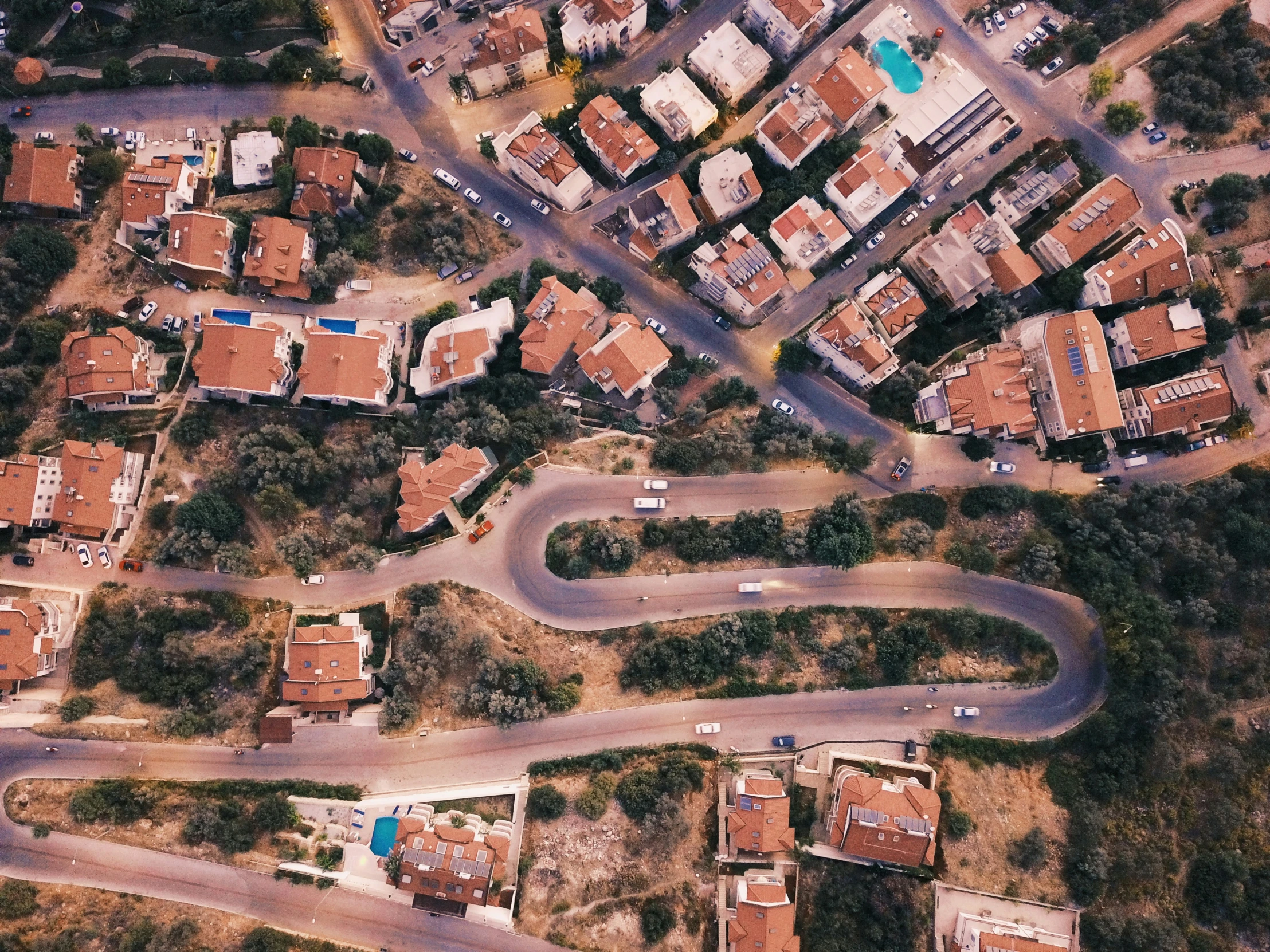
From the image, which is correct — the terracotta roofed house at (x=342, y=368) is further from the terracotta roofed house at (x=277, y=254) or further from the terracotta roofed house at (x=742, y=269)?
the terracotta roofed house at (x=742, y=269)

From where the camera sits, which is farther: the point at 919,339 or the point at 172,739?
the point at 919,339

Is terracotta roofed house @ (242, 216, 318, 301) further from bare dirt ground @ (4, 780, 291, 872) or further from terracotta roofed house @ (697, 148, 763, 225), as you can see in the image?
bare dirt ground @ (4, 780, 291, 872)

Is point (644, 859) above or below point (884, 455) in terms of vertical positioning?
below

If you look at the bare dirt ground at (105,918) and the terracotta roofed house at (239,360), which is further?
the terracotta roofed house at (239,360)

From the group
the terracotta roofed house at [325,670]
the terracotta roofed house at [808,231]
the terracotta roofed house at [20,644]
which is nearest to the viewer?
the terracotta roofed house at [20,644]

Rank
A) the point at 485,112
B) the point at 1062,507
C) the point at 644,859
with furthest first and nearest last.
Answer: the point at 485,112
the point at 1062,507
the point at 644,859

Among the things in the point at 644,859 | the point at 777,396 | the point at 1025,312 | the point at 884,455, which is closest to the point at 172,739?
the point at 644,859

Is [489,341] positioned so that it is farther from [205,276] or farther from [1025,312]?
[1025,312]

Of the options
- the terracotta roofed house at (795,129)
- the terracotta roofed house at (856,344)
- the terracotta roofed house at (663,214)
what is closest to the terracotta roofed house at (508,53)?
the terracotta roofed house at (663,214)

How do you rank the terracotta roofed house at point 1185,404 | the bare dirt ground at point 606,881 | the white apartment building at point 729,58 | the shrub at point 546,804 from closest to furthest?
the bare dirt ground at point 606,881
the shrub at point 546,804
the terracotta roofed house at point 1185,404
the white apartment building at point 729,58
